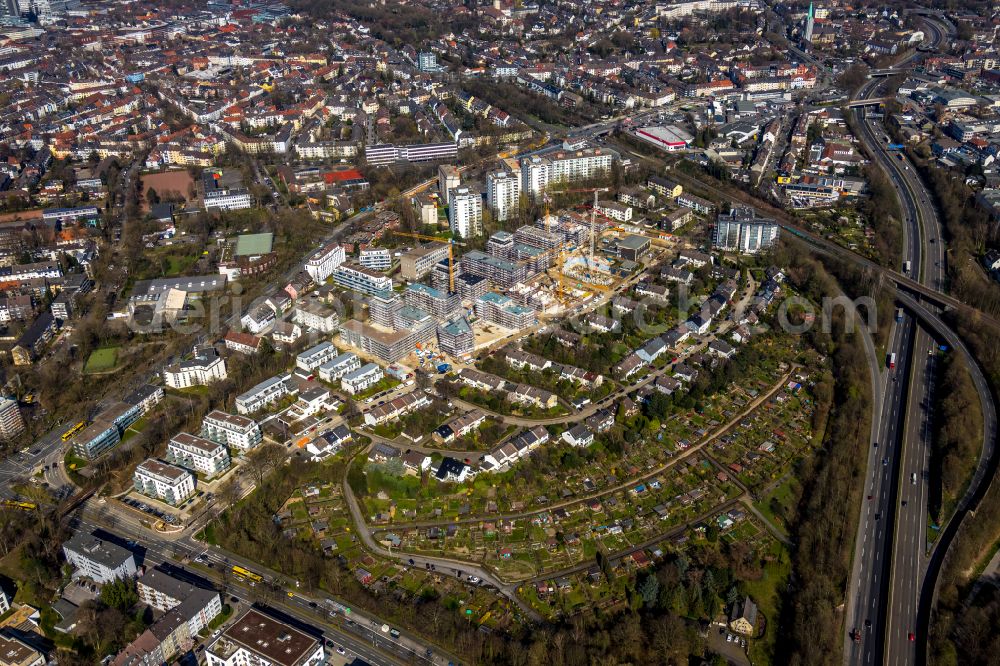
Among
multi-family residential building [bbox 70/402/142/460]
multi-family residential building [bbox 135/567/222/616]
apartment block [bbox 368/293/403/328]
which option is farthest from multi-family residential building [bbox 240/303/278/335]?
multi-family residential building [bbox 135/567/222/616]

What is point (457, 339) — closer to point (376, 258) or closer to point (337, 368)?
point (337, 368)

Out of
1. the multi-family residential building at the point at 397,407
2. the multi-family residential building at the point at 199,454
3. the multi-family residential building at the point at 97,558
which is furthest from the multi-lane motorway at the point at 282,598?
the multi-family residential building at the point at 397,407

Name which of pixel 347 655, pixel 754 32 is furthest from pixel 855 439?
pixel 754 32

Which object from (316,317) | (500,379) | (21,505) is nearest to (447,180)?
(316,317)

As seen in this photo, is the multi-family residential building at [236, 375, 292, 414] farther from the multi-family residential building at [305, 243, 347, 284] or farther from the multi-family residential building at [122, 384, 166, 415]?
the multi-family residential building at [305, 243, 347, 284]

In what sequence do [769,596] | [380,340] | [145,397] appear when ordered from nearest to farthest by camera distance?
[769,596], [145,397], [380,340]
